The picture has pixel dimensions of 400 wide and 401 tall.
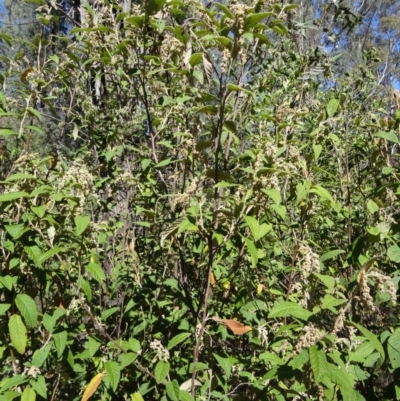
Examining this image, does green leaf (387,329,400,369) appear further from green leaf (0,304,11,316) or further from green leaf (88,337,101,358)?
green leaf (0,304,11,316)

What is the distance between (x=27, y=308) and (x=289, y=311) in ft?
3.21

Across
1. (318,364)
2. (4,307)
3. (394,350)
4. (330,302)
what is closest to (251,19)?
(330,302)

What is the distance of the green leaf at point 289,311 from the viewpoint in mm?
1415

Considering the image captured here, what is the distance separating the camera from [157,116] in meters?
2.51

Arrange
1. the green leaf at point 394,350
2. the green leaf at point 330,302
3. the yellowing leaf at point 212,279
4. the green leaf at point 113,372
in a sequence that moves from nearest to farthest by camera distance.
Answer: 1. the green leaf at point 330,302
2. the green leaf at point 394,350
3. the green leaf at point 113,372
4. the yellowing leaf at point 212,279

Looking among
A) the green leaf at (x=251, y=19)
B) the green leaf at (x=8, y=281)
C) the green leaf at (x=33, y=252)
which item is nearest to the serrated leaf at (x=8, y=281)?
the green leaf at (x=8, y=281)

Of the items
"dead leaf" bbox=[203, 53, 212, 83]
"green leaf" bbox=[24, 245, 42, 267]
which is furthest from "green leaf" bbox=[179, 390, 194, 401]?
"dead leaf" bbox=[203, 53, 212, 83]

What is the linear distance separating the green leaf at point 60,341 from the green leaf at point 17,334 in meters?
0.11

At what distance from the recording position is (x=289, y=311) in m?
1.44

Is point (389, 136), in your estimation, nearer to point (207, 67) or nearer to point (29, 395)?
point (207, 67)

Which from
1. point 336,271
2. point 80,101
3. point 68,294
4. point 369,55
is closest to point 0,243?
point 68,294

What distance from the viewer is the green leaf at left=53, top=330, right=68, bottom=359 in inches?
69.0

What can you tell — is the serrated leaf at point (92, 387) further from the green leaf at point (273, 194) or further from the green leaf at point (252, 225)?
the green leaf at point (273, 194)

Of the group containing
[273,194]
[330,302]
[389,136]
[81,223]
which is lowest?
[81,223]
